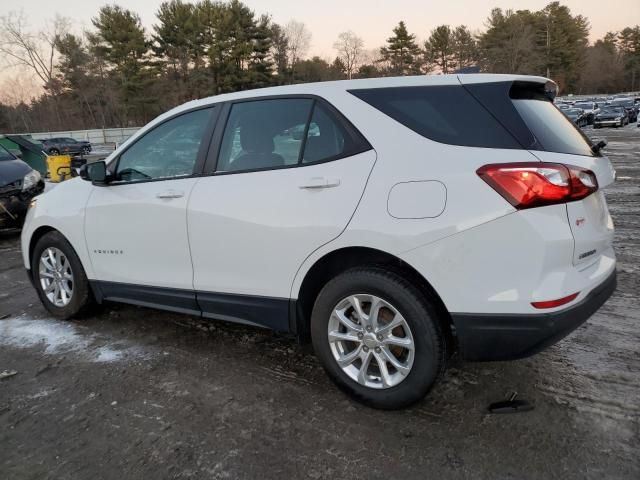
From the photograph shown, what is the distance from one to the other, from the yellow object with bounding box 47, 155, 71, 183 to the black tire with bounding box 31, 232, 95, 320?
1007cm

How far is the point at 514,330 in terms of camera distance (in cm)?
226

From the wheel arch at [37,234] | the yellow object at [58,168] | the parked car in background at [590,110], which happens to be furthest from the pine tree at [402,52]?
the wheel arch at [37,234]

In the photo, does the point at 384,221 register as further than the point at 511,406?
No

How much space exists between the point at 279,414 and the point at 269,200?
1.20 meters

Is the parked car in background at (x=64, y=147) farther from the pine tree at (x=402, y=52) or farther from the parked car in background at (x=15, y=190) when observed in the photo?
the pine tree at (x=402, y=52)

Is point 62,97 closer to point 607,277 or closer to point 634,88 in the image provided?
Answer: point 607,277

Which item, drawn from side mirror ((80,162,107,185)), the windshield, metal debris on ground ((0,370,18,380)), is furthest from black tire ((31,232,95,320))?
the windshield

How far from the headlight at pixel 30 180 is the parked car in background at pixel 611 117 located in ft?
118

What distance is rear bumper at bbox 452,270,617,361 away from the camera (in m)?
2.23

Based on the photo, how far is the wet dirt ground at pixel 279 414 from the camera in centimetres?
228

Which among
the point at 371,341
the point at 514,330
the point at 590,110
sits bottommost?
the point at 371,341

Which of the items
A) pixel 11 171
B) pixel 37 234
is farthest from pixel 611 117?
pixel 37 234

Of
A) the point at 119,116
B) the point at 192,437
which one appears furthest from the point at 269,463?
the point at 119,116

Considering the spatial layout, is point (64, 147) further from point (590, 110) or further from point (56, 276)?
point (590, 110)
